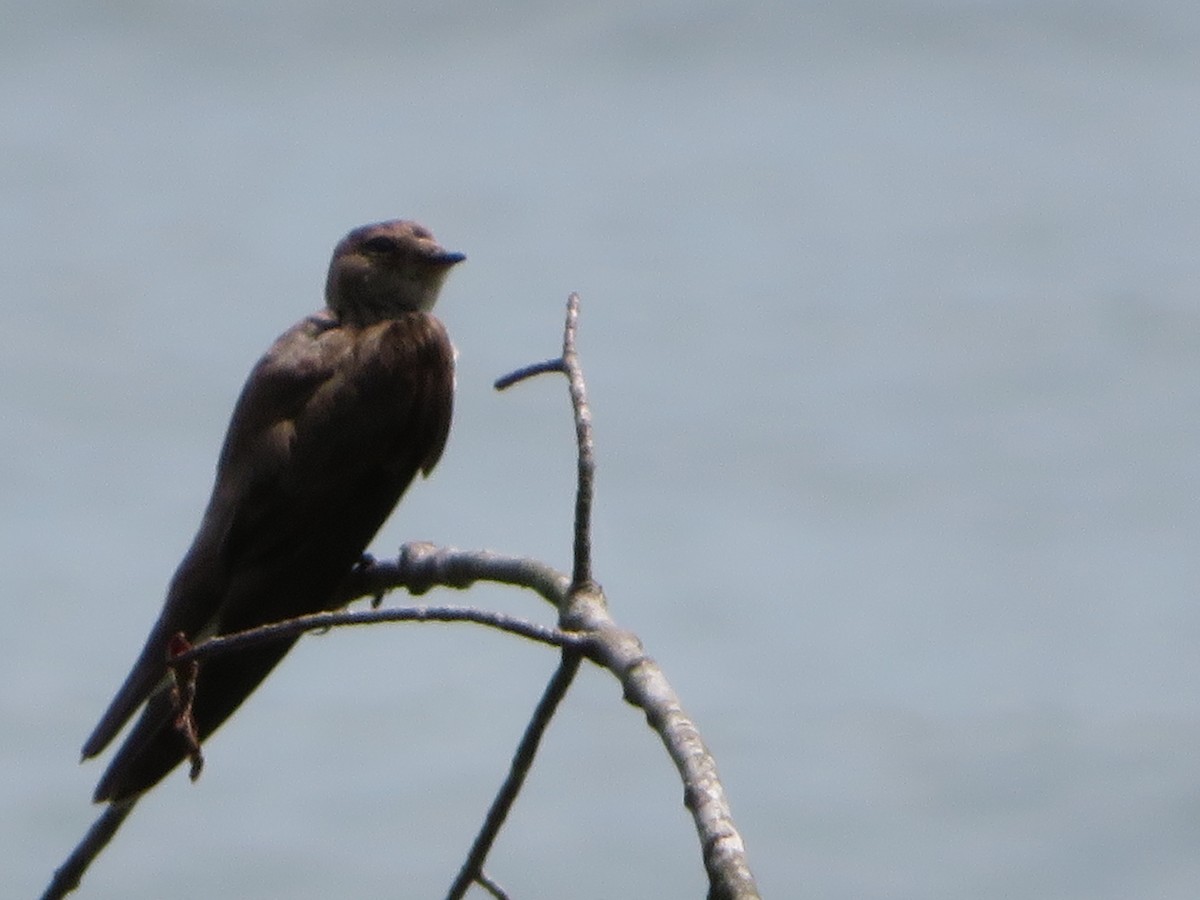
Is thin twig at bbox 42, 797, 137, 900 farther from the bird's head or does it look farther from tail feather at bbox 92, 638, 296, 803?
the bird's head

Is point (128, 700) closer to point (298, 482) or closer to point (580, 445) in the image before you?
point (298, 482)

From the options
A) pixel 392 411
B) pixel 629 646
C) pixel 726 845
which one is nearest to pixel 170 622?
pixel 392 411

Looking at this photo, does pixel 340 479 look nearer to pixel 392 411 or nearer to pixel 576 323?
pixel 392 411

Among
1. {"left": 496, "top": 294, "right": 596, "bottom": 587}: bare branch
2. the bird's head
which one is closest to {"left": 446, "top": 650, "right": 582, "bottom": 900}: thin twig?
{"left": 496, "top": 294, "right": 596, "bottom": 587}: bare branch

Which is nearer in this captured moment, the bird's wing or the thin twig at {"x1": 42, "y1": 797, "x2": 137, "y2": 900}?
the thin twig at {"x1": 42, "y1": 797, "x2": 137, "y2": 900}

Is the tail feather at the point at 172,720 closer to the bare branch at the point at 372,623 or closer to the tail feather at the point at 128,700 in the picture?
the tail feather at the point at 128,700

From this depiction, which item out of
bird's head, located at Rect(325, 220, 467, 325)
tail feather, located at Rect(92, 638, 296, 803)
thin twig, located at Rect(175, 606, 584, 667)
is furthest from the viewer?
bird's head, located at Rect(325, 220, 467, 325)
